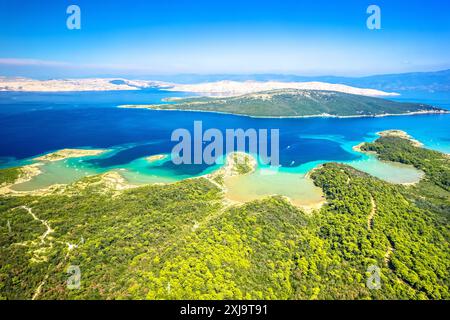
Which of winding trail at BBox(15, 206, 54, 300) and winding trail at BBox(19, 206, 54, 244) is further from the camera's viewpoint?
winding trail at BBox(19, 206, 54, 244)

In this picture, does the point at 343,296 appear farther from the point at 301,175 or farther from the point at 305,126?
the point at 305,126

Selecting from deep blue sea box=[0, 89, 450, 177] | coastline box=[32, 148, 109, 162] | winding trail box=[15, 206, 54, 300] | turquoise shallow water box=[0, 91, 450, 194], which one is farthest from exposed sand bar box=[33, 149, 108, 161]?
winding trail box=[15, 206, 54, 300]

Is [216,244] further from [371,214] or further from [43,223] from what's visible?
[371,214]

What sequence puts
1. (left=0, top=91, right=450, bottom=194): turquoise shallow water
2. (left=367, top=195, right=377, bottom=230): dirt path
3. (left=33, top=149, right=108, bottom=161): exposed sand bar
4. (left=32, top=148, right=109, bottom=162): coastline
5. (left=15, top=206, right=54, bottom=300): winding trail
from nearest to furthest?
(left=15, top=206, right=54, bottom=300): winding trail < (left=367, top=195, right=377, bottom=230): dirt path < (left=0, top=91, right=450, bottom=194): turquoise shallow water < (left=32, top=148, right=109, bottom=162): coastline < (left=33, top=149, right=108, bottom=161): exposed sand bar

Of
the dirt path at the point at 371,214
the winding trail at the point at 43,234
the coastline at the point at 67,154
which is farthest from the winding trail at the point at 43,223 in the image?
the dirt path at the point at 371,214

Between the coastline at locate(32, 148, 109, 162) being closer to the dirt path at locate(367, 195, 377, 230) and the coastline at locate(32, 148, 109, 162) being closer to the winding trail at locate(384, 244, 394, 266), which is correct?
the dirt path at locate(367, 195, 377, 230)

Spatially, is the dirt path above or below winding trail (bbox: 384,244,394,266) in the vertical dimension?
above
